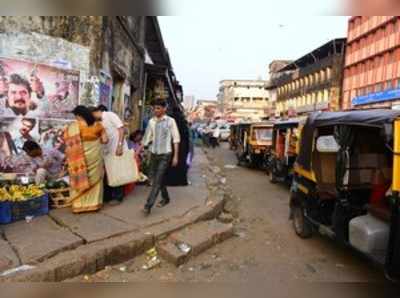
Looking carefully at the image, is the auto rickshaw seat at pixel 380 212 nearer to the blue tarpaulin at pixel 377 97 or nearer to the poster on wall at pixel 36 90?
the poster on wall at pixel 36 90

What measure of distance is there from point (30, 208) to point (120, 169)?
1.50 m

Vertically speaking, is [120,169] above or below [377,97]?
below

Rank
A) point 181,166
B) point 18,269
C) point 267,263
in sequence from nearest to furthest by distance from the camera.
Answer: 1. point 18,269
2. point 267,263
3. point 181,166

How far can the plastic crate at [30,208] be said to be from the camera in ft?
16.1

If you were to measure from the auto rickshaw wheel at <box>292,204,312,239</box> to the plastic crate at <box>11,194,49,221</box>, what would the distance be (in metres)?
3.98

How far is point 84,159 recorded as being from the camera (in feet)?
17.5

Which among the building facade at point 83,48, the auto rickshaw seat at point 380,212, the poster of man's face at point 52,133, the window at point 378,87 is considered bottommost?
the auto rickshaw seat at point 380,212

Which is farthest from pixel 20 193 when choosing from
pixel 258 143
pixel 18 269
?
pixel 258 143

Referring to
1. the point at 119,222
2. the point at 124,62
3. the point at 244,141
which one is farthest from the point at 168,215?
the point at 244,141

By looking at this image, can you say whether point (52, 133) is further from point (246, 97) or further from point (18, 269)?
point (246, 97)

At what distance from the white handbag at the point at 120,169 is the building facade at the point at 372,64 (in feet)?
103

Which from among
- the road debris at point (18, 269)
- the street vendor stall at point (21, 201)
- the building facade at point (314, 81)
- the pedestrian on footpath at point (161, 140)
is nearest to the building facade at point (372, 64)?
the building facade at point (314, 81)

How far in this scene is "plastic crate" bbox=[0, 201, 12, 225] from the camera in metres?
4.75

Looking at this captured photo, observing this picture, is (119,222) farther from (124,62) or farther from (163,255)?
(124,62)
